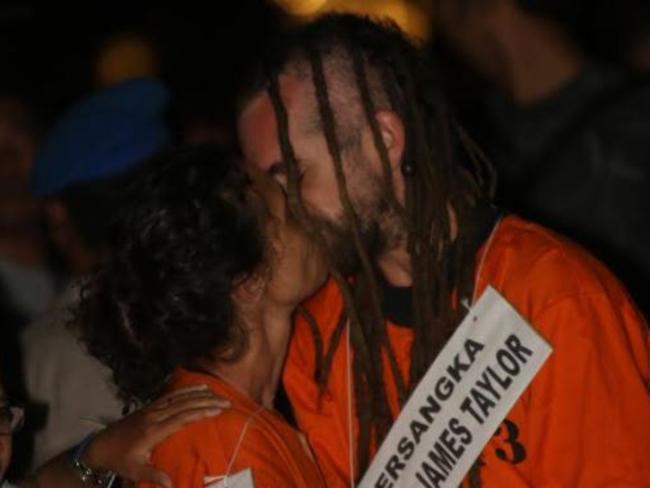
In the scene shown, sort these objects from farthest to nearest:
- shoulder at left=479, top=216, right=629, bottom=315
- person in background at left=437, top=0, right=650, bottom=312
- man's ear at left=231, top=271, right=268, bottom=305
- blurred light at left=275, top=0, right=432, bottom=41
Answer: blurred light at left=275, top=0, right=432, bottom=41 < person in background at left=437, top=0, right=650, bottom=312 < man's ear at left=231, top=271, right=268, bottom=305 < shoulder at left=479, top=216, right=629, bottom=315

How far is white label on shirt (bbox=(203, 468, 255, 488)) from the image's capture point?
2525 mm

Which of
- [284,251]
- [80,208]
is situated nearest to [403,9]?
[80,208]

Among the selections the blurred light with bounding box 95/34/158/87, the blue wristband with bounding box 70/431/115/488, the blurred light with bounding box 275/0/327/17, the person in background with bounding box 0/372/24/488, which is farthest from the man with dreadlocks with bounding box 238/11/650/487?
the blurred light with bounding box 95/34/158/87

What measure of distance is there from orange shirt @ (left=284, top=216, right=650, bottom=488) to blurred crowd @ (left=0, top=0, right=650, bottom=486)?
1.31ft

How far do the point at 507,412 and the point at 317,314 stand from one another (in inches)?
24.5

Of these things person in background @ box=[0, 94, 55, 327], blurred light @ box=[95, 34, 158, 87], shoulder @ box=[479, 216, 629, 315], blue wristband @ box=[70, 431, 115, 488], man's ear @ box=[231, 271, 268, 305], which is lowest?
blurred light @ box=[95, 34, 158, 87]

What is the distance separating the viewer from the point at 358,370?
2.98m

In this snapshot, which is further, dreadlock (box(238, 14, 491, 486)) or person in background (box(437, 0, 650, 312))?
person in background (box(437, 0, 650, 312))

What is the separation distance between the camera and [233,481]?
2.54 m

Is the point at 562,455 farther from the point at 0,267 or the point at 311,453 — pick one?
the point at 0,267

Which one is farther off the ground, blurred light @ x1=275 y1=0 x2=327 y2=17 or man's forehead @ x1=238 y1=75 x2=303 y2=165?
man's forehead @ x1=238 y1=75 x2=303 y2=165

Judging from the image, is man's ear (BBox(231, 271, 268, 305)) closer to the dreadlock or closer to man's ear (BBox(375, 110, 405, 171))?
the dreadlock

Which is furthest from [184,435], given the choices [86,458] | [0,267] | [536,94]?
[0,267]

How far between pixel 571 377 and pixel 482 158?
618 millimetres
